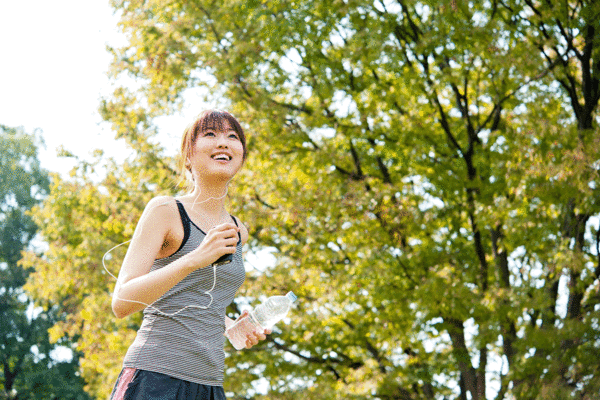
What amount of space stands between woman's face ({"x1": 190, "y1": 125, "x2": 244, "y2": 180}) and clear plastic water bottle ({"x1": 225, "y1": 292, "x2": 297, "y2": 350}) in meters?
0.65

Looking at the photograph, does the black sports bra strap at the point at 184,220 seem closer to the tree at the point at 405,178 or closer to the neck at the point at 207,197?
the neck at the point at 207,197

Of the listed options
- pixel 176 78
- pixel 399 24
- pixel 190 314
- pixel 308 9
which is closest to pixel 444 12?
pixel 399 24

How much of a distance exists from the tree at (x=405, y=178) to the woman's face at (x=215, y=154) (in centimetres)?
642

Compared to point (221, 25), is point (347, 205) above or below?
below

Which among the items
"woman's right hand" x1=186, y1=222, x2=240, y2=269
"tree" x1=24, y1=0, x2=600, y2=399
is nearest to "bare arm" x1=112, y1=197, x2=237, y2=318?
"woman's right hand" x1=186, y1=222, x2=240, y2=269

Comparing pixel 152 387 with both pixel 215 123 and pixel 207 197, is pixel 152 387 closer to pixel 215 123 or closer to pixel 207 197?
pixel 207 197

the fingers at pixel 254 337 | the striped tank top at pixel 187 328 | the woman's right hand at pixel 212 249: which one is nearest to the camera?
the woman's right hand at pixel 212 249

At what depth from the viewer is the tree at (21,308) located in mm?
29844

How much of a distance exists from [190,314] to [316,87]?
796cm

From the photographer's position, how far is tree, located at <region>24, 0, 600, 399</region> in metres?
9.15

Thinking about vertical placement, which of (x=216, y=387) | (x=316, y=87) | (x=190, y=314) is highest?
(x=316, y=87)

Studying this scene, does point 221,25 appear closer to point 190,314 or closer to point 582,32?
point 582,32

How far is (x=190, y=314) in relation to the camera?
2.56m

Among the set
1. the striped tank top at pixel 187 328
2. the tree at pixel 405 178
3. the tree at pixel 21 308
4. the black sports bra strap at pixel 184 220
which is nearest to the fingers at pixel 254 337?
the striped tank top at pixel 187 328
